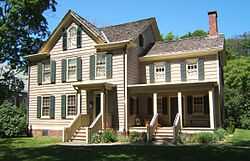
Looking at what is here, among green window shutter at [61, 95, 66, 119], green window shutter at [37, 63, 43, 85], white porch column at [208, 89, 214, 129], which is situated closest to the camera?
white porch column at [208, 89, 214, 129]

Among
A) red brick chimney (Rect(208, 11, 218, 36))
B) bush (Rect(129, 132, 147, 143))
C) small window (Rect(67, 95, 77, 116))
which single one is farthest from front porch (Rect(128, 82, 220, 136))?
red brick chimney (Rect(208, 11, 218, 36))

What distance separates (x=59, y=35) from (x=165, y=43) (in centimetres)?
854

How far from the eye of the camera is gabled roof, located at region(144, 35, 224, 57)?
897 inches

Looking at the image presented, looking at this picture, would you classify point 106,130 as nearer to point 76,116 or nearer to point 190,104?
point 76,116

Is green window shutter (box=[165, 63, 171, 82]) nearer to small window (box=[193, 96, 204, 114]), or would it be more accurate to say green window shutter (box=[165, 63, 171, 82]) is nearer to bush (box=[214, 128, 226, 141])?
small window (box=[193, 96, 204, 114])

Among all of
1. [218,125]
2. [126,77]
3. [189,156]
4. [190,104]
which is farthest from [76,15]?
[189,156]

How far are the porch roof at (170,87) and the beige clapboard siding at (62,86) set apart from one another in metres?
1.03

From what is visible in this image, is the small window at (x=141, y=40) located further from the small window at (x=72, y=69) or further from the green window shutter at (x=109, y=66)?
the small window at (x=72, y=69)

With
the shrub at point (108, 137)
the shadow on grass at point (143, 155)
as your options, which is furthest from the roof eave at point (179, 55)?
the shadow on grass at point (143, 155)

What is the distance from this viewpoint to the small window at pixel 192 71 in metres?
22.5

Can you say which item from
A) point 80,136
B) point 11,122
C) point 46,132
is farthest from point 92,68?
point 11,122

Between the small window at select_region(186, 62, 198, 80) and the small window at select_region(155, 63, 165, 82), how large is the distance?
1.91 meters

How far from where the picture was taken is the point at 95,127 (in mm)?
20656

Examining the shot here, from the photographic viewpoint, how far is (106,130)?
67.9ft
